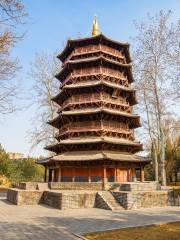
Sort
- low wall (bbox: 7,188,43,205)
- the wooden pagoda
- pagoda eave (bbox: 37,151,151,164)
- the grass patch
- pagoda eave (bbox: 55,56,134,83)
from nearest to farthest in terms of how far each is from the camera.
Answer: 1. the grass patch
2. low wall (bbox: 7,188,43,205)
3. pagoda eave (bbox: 37,151,151,164)
4. the wooden pagoda
5. pagoda eave (bbox: 55,56,134,83)

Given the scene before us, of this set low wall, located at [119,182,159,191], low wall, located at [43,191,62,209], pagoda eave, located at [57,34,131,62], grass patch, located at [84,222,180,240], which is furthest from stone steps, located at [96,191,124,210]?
pagoda eave, located at [57,34,131,62]

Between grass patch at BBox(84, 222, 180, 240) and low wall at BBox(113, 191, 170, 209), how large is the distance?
579 cm

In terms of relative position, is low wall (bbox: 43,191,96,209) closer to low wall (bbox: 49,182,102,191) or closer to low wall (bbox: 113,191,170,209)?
low wall (bbox: 113,191,170,209)

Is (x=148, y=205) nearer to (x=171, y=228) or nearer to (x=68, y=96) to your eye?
(x=171, y=228)

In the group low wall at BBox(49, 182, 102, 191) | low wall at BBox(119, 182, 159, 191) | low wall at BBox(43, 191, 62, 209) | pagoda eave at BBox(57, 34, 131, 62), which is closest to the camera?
low wall at BBox(43, 191, 62, 209)

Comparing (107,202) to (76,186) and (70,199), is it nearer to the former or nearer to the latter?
(70,199)

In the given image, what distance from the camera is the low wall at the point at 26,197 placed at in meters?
16.8

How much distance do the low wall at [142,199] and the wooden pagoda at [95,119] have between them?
4877mm

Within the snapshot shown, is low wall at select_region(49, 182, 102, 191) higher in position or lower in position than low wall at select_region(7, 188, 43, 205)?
higher

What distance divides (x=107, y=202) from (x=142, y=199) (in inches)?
86.7

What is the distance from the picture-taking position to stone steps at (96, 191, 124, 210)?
15.4m

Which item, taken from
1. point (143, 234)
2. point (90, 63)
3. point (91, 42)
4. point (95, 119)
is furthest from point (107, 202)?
point (91, 42)

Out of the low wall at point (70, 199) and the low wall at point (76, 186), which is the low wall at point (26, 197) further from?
the low wall at point (76, 186)

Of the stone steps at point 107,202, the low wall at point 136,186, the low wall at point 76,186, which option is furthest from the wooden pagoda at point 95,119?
the stone steps at point 107,202
